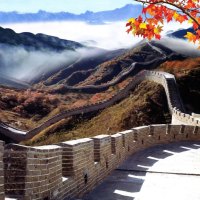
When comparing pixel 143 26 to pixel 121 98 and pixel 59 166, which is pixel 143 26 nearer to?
pixel 59 166

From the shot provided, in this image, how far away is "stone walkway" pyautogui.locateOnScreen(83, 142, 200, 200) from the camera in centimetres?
1090

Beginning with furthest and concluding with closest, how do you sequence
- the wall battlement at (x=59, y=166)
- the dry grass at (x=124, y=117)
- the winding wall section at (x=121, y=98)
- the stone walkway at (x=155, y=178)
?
1. the winding wall section at (x=121, y=98)
2. the dry grass at (x=124, y=117)
3. the stone walkway at (x=155, y=178)
4. the wall battlement at (x=59, y=166)

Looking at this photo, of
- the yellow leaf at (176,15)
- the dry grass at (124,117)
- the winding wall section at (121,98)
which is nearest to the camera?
the yellow leaf at (176,15)

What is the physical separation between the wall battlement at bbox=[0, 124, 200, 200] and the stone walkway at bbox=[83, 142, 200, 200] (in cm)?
36

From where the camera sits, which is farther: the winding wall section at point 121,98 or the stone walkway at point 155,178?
the winding wall section at point 121,98

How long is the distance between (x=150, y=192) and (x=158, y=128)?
11652 mm

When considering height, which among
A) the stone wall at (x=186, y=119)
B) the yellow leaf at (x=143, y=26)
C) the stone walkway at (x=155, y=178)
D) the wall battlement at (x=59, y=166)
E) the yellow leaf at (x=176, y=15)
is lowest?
the stone walkway at (x=155, y=178)

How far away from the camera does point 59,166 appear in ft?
28.5

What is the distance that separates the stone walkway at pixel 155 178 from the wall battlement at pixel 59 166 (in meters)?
0.36

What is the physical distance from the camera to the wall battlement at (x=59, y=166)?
259 inches

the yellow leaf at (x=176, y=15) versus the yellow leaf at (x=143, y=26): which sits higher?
the yellow leaf at (x=176, y=15)

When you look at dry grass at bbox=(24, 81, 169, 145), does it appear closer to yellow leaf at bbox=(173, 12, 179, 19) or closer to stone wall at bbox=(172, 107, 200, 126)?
stone wall at bbox=(172, 107, 200, 126)

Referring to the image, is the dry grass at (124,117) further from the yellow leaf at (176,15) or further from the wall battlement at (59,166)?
the yellow leaf at (176,15)

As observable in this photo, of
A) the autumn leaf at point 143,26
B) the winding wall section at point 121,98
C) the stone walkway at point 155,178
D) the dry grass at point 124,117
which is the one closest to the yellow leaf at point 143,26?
the autumn leaf at point 143,26
